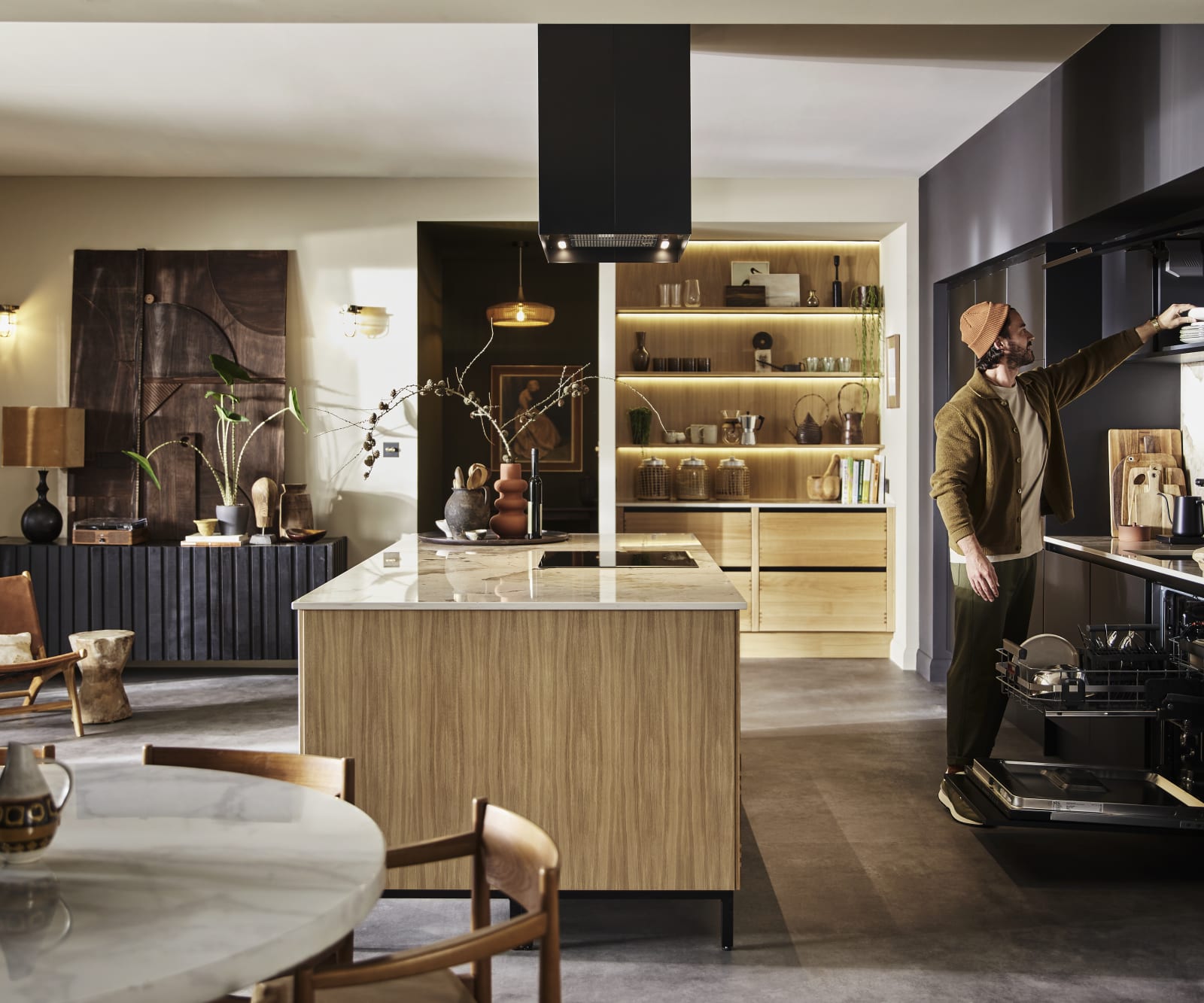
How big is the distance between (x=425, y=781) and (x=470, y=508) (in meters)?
1.62

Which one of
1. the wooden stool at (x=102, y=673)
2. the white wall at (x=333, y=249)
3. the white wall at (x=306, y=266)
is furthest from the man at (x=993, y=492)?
the wooden stool at (x=102, y=673)

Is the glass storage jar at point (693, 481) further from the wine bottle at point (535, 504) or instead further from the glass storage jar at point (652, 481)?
the wine bottle at point (535, 504)

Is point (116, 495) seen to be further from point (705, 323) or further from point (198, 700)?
point (705, 323)

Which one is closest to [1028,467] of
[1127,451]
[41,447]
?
[1127,451]

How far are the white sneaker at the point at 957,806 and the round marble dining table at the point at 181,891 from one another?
2.55m

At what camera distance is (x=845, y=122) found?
211 inches

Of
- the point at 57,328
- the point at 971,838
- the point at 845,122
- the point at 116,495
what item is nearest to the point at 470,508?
the point at 971,838

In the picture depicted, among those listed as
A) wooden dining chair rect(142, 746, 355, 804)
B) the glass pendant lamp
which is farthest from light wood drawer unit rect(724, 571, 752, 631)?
wooden dining chair rect(142, 746, 355, 804)

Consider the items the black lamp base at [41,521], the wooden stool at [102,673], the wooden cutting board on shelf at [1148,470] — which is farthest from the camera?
the black lamp base at [41,521]

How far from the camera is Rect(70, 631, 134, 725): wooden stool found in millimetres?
5184

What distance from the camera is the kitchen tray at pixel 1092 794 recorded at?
321 cm

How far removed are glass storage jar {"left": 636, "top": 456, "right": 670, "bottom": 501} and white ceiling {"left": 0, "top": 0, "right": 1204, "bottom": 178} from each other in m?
1.77

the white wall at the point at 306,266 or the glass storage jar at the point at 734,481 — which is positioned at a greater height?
the white wall at the point at 306,266

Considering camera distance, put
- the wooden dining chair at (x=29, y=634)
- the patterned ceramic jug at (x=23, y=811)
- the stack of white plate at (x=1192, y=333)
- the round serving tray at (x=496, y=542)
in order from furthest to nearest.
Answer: the wooden dining chair at (x=29, y=634), the round serving tray at (x=496, y=542), the stack of white plate at (x=1192, y=333), the patterned ceramic jug at (x=23, y=811)
